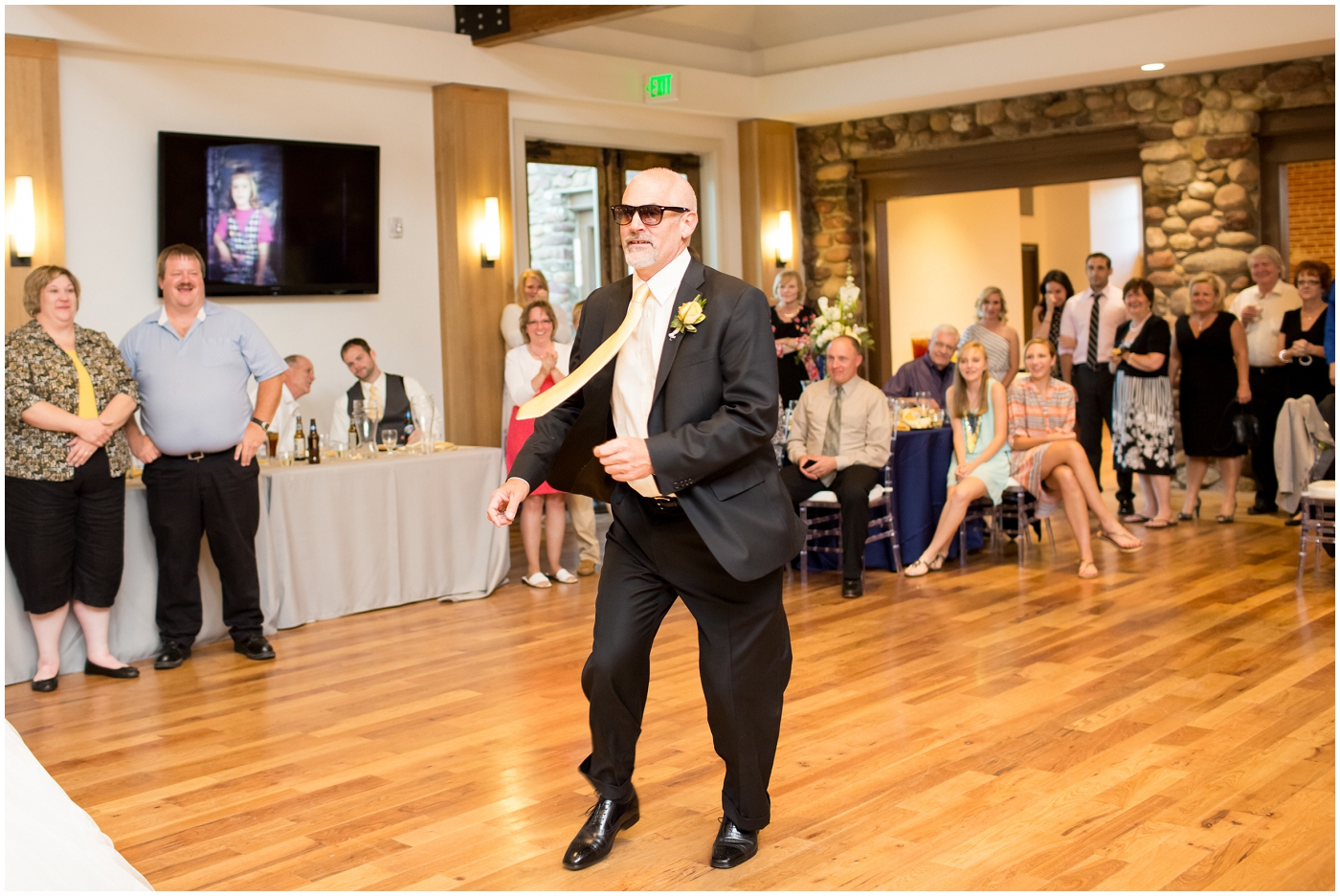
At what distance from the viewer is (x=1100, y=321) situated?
8930mm

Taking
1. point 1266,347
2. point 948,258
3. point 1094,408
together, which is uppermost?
point 948,258

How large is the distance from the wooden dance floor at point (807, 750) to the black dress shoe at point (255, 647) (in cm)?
8

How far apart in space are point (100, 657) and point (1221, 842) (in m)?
4.18

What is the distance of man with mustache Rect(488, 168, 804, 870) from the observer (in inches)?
116

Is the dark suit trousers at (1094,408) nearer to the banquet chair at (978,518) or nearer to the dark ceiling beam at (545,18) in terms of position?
the banquet chair at (978,518)

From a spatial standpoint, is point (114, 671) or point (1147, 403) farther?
point (1147, 403)

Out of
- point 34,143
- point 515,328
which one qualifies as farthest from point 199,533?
point 515,328

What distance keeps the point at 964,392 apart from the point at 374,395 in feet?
10.2

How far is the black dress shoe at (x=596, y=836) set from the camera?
10.6 feet

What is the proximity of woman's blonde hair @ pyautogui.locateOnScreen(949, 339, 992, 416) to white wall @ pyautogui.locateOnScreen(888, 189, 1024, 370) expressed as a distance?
5.42 m

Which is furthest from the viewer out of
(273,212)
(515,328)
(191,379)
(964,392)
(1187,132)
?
(1187,132)

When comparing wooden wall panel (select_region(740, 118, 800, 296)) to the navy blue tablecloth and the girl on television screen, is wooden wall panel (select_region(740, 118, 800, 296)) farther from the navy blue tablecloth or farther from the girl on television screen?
the girl on television screen

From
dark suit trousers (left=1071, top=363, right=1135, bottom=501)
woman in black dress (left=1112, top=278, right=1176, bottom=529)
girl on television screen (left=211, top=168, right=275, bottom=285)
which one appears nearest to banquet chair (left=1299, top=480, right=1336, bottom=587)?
woman in black dress (left=1112, top=278, right=1176, bottom=529)

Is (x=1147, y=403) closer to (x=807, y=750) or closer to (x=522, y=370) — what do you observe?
(x=522, y=370)
